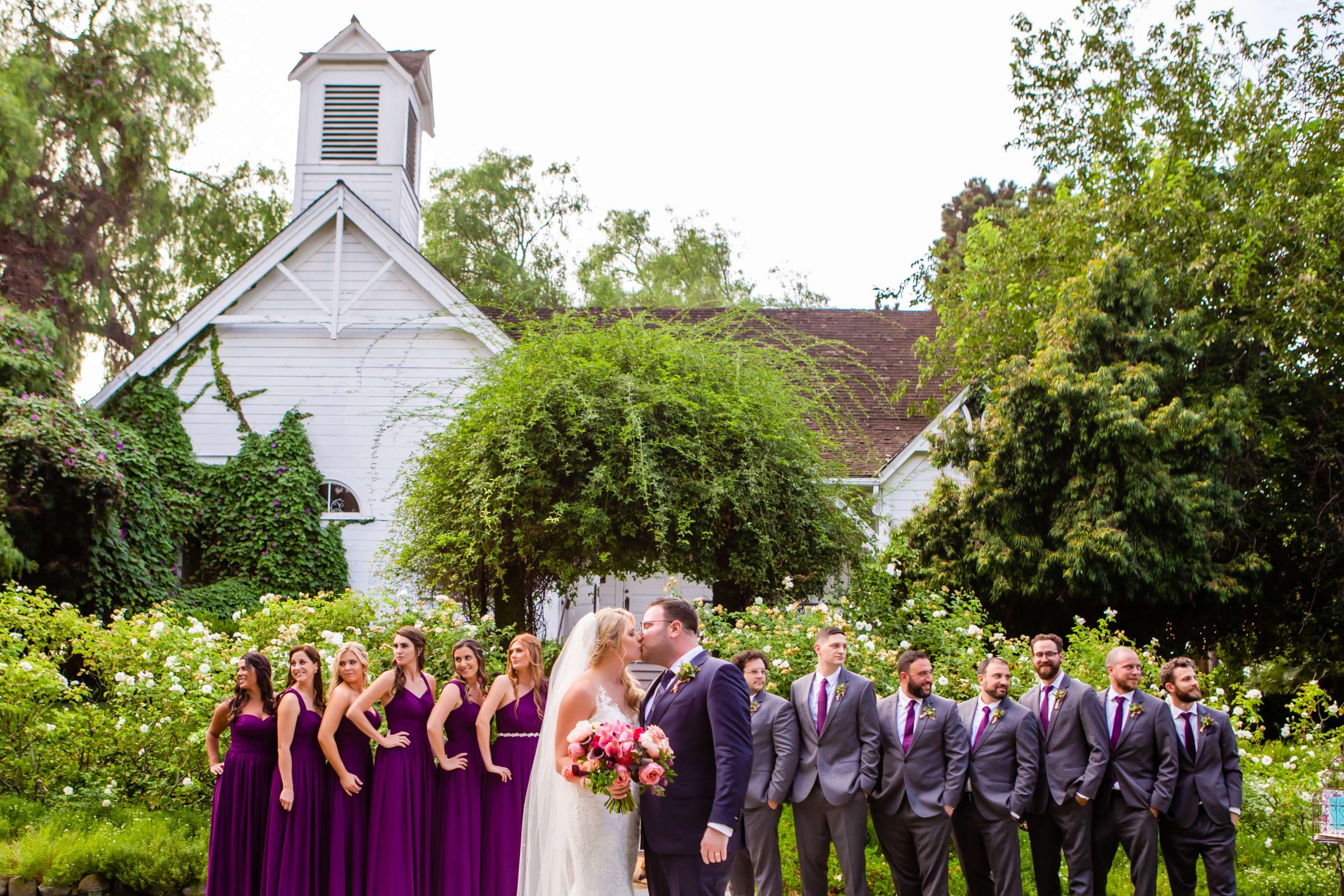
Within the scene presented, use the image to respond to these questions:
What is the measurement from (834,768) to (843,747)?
0.51 ft

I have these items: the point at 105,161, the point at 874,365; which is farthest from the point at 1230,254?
the point at 105,161

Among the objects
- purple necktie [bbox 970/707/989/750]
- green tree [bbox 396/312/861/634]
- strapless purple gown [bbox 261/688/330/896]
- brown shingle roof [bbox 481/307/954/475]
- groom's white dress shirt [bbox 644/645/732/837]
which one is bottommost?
strapless purple gown [bbox 261/688/330/896]

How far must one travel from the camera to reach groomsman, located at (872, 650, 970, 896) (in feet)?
26.0

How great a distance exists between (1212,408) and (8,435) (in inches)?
592

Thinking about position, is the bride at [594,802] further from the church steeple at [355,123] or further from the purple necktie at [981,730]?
the church steeple at [355,123]

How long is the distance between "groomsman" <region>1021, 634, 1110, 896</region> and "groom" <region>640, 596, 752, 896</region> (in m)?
3.39

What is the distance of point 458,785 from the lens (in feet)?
27.3

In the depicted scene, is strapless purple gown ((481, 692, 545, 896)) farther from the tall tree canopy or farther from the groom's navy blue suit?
the tall tree canopy

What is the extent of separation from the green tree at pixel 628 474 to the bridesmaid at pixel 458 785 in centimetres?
468

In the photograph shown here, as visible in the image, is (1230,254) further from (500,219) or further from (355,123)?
(500,219)

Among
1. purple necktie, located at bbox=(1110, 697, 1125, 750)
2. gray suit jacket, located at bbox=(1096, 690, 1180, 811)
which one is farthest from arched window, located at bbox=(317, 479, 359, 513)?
gray suit jacket, located at bbox=(1096, 690, 1180, 811)

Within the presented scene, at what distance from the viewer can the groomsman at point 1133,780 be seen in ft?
25.9

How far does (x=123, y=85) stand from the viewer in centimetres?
2522

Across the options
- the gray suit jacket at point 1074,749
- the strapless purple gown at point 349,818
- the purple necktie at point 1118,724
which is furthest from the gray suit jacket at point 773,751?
the strapless purple gown at point 349,818
